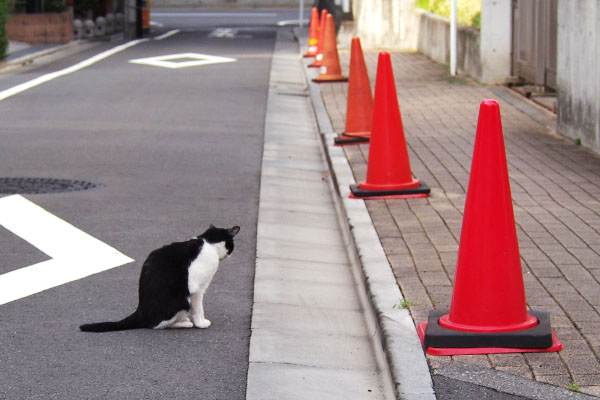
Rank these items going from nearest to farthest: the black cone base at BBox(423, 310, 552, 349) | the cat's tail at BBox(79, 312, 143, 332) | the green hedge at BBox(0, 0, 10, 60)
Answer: the black cone base at BBox(423, 310, 552, 349)
the cat's tail at BBox(79, 312, 143, 332)
the green hedge at BBox(0, 0, 10, 60)

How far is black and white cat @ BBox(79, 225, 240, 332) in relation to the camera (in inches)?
202

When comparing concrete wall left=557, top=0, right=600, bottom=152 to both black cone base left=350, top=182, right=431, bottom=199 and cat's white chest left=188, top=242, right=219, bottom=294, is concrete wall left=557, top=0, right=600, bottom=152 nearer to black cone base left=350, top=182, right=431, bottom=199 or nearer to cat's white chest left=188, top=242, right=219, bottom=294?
black cone base left=350, top=182, right=431, bottom=199

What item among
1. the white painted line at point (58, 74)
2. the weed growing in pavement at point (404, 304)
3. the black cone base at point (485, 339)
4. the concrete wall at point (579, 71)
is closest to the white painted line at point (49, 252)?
the weed growing in pavement at point (404, 304)

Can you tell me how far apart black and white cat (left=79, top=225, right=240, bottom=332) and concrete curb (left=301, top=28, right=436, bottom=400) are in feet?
2.68

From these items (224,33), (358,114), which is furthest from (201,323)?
(224,33)

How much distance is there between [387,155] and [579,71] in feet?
10.9

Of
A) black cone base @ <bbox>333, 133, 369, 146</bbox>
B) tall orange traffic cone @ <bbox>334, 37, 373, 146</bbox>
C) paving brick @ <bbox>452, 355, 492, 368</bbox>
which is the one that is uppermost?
tall orange traffic cone @ <bbox>334, 37, 373, 146</bbox>

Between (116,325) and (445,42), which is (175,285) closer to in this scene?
(116,325)

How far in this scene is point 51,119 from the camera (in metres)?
13.2

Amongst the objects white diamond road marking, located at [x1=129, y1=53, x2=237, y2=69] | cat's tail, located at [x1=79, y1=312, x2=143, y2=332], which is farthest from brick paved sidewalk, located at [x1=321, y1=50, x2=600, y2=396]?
white diamond road marking, located at [x1=129, y1=53, x2=237, y2=69]

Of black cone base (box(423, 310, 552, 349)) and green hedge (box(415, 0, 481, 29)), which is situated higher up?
green hedge (box(415, 0, 481, 29))

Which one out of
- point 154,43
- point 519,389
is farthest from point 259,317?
point 154,43

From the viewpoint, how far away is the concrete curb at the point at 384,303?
4.40m

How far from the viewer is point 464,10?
1903 centimetres
